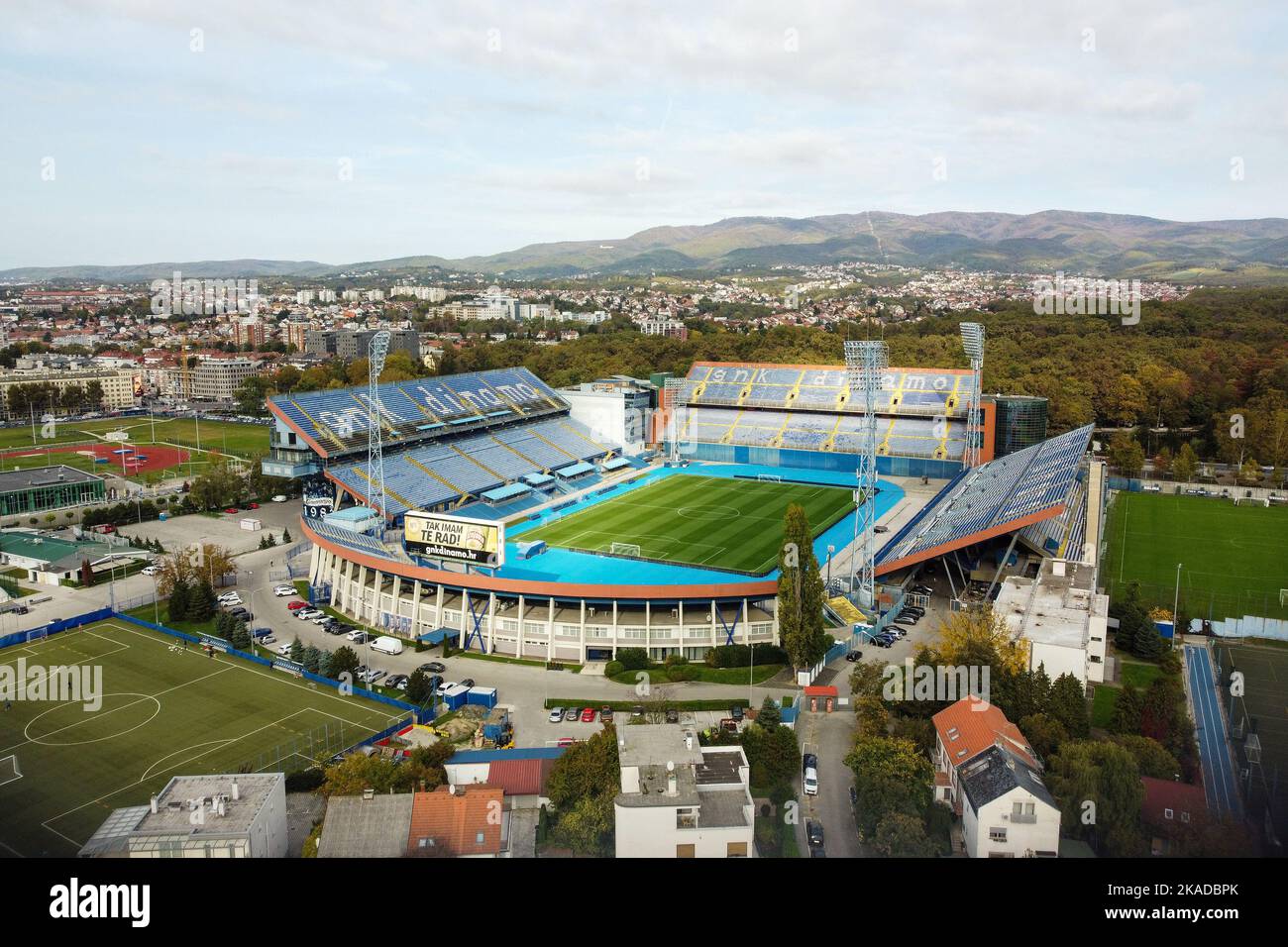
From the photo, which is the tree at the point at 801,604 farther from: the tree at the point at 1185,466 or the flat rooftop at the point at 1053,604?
the tree at the point at 1185,466

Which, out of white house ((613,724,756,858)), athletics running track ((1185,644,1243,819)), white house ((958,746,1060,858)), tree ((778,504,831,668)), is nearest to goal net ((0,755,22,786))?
white house ((613,724,756,858))

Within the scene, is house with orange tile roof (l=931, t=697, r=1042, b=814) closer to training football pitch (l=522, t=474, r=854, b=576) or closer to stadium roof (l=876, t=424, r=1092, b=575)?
stadium roof (l=876, t=424, r=1092, b=575)

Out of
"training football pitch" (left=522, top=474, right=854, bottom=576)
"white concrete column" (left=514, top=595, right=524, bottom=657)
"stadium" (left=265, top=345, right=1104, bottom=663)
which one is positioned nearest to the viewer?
"white concrete column" (left=514, top=595, right=524, bottom=657)

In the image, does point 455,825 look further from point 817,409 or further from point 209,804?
point 817,409

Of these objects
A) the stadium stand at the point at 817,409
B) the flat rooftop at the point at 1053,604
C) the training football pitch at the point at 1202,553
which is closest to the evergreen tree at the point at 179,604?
the flat rooftop at the point at 1053,604

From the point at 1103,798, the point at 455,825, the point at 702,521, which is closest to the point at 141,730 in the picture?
the point at 455,825
